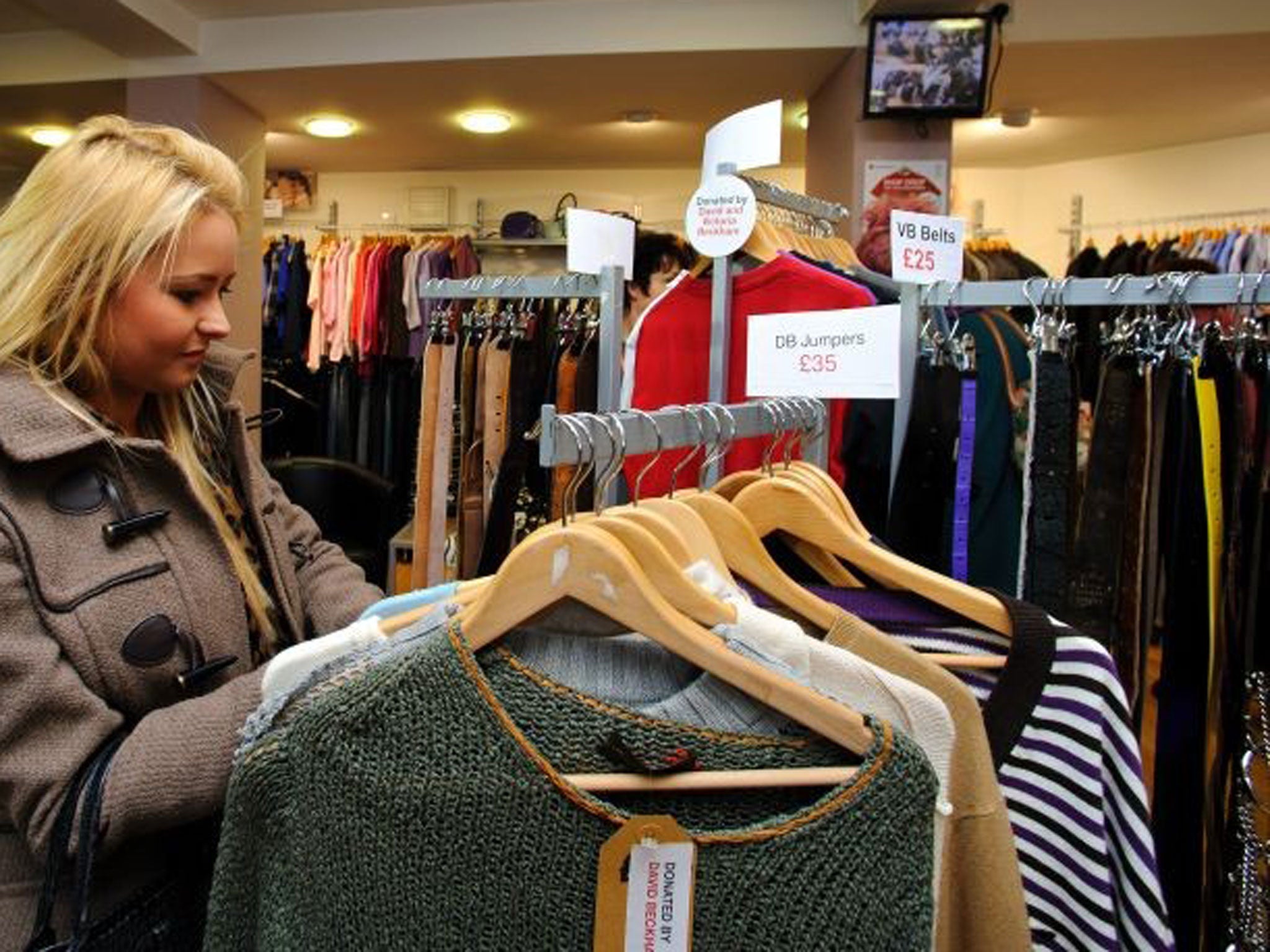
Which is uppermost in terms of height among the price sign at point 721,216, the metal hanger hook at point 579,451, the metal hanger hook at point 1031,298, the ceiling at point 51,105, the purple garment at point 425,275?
the ceiling at point 51,105

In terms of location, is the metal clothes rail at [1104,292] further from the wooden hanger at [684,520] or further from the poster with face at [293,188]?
the poster with face at [293,188]

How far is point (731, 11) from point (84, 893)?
13.1 feet

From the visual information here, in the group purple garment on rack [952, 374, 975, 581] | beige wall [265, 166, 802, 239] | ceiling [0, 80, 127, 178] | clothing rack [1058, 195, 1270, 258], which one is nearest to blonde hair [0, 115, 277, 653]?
purple garment on rack [952, 374, 975, 581]

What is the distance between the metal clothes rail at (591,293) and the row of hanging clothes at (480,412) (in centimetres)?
3

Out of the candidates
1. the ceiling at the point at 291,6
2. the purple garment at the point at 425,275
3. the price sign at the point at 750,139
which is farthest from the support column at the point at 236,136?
the price sign at the point at 750,139

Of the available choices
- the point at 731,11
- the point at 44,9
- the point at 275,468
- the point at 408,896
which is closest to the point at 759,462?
the point at 408,896

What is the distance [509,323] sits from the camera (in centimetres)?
208

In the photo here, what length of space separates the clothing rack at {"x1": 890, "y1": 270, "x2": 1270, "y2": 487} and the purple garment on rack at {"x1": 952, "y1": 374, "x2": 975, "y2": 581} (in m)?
0.09

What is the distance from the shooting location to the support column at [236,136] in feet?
14.9

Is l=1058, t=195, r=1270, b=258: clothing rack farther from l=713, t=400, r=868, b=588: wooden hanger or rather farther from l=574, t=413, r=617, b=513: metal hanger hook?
l=574, t=413, r=617, b=513: metal hanger hook

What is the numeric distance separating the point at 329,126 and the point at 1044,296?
5.08 m

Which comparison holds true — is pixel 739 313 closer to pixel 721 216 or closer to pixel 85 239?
pixel 721 216

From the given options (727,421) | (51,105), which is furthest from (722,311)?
(51,105)

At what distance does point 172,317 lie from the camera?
107cm
